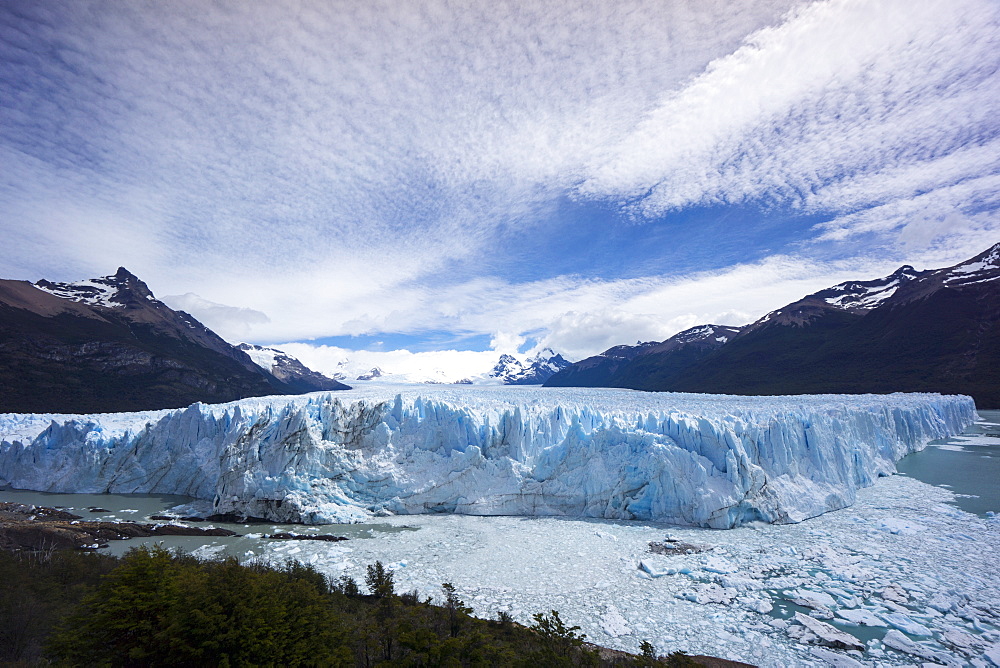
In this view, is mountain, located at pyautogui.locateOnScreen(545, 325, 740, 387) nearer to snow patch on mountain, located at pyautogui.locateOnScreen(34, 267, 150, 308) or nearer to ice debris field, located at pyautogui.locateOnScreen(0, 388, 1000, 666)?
ice debris field, located at pyautogui.locateOnScreen(0, 388, 1000, 666)

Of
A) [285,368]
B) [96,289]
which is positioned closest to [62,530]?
[96,289]

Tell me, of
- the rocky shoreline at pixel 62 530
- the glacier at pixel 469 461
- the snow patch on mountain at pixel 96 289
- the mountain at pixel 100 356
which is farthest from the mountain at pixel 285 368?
the rocky shoreline at pixel 62 530

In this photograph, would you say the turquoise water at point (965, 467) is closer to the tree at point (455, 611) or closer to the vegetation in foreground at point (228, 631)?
the tree at point (455, 611)

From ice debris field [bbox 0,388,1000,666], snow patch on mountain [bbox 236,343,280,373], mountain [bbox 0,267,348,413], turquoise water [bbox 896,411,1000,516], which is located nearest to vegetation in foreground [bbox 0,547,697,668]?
ice debris field [bbox 0,388,1000,666]

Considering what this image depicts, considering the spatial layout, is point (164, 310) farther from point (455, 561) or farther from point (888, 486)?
point (888, 486)

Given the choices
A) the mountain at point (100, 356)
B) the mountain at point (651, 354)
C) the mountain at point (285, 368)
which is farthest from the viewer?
the mountain at point (285, 368)

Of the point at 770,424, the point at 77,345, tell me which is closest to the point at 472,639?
the point at 770,424
